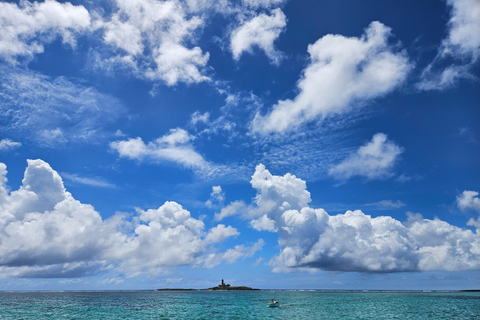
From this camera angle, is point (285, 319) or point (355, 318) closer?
point (285, 319)

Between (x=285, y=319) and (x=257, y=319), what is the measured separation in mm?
6654

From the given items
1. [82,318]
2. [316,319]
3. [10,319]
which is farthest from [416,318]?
[10,319]

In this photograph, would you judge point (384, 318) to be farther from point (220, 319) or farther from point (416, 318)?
point (220, 319)

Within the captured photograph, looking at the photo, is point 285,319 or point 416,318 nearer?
point 285,319

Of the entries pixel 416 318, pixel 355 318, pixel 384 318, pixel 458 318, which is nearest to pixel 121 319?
pixel 355 318

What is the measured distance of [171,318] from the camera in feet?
250

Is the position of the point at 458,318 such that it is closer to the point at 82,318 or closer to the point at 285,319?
the point at 285,319

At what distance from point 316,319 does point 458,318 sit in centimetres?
3619

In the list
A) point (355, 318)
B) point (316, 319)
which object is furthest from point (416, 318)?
point (316, 319)

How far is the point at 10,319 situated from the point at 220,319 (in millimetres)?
49369

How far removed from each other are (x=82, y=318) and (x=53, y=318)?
271 inches

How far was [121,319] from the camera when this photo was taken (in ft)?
246

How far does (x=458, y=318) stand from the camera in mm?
77438

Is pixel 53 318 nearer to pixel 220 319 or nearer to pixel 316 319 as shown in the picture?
pixel 220 319
